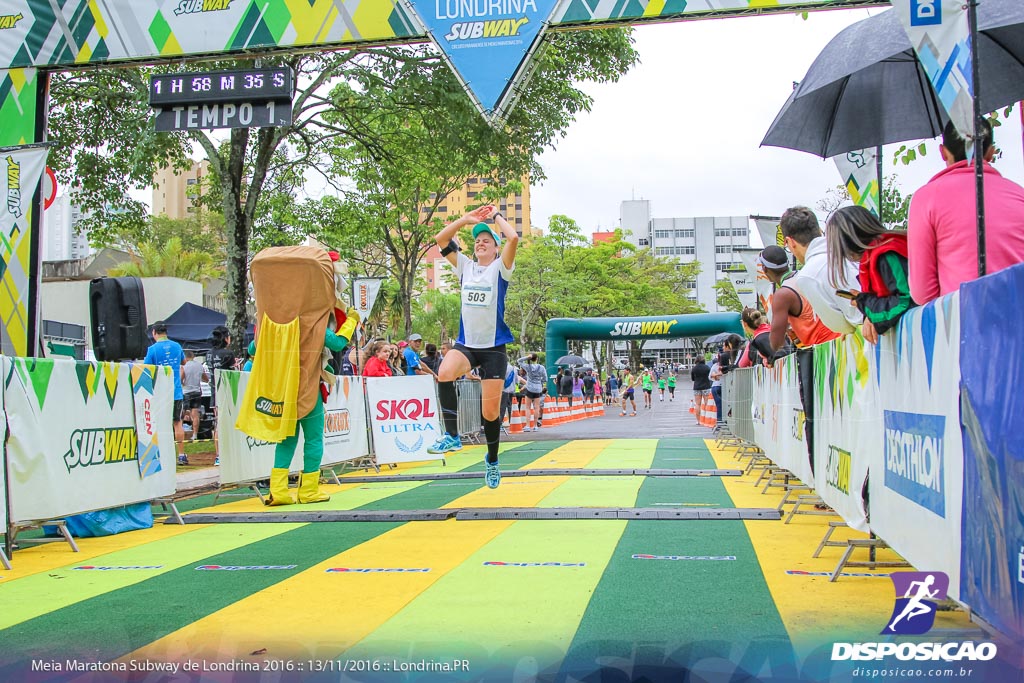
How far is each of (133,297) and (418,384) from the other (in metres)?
5.23

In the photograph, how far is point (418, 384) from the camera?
13.0m

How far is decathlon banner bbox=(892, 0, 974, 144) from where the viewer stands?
3.91m

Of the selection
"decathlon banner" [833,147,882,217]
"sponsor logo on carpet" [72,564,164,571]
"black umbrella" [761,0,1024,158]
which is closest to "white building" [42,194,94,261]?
"sponsor logo on carpet" [72,564,164,571]

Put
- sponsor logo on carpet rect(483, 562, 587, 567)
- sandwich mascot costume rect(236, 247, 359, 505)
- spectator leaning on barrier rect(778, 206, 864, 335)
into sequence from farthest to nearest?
sandwich mascot costume rect(236, 247, 359, 505) < spectator leaning on barrier rect(778, 206, 864, 335) < sponsor logo on carpet rect(483, 562, 587, 567)

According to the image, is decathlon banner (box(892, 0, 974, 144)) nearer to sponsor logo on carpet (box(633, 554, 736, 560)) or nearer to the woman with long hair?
the woman with long hair

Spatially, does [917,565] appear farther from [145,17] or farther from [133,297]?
[145,17]

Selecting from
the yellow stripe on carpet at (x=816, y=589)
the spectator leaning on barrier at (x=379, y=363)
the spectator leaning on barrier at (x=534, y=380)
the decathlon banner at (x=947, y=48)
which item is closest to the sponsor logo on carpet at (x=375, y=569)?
the yellow stripe on carpet at (x=816, y=589)

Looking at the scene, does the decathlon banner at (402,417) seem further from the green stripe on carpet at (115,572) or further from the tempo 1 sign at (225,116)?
the green stripe on carpet at (115,572)

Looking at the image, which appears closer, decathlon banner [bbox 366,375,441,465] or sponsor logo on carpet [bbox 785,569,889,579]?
sponsor logo on carpet [bbox 785,569,889,579]

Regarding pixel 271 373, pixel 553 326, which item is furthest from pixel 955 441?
pixel 553 326

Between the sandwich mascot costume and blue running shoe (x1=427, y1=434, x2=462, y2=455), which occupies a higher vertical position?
the sandwich mascot costume

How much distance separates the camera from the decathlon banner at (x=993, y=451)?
2.58 meters

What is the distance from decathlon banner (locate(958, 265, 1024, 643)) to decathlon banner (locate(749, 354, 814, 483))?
3313mm

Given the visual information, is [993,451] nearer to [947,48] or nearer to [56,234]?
[947,48]
